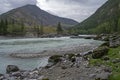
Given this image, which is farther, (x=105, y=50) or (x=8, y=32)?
(x=8, y=32)

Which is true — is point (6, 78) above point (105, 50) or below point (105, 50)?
below

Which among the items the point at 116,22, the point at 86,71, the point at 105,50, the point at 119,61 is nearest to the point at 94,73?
the point at 86,71

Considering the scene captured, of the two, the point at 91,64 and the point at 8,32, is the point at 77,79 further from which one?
the point at 8,32

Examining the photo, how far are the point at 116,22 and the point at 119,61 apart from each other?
144m

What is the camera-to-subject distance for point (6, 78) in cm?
2978

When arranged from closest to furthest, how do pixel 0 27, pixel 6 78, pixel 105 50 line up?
pixel 6 78 < pixel 105 50 < pixel 0 27

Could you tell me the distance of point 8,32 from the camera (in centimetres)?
19400

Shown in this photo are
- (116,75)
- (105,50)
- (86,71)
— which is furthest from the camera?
(105,50)

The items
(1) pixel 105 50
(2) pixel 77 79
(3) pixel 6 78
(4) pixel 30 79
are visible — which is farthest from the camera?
(1) pixel 105 50

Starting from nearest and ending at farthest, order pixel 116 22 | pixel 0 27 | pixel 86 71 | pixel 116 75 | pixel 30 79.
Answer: pixel 116 75
pixel 86 71
pixel 30 79
pixel 116 22
pixel 0 27

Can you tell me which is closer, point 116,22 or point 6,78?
point 6,78

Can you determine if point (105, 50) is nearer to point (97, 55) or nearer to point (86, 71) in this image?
point (97, 55)

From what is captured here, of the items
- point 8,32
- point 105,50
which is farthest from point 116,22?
point 105,50

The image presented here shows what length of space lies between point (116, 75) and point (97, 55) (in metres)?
11.1
